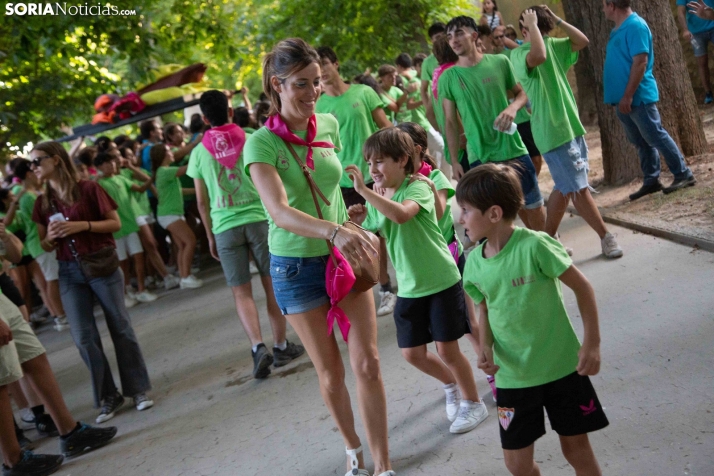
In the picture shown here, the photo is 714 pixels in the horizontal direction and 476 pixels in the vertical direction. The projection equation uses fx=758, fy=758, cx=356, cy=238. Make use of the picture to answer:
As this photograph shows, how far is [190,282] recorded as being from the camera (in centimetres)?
1119

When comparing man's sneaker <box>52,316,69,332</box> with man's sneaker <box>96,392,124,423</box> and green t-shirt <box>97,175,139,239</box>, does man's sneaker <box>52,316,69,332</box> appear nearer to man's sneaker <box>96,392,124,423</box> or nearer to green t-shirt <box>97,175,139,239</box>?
green t-shirt <box>97,175,139,239</box>

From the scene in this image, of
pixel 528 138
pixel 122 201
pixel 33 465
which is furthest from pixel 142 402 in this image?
pixel 122 201

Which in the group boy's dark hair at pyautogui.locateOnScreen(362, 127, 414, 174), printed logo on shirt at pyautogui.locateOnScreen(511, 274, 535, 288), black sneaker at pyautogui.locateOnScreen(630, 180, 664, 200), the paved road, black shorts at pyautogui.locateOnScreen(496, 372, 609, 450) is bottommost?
the paved road

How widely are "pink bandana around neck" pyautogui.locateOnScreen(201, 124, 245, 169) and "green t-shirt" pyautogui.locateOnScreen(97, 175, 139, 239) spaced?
4.52 meters

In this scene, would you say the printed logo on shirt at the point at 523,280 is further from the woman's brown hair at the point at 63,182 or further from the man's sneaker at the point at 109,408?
the man's sneaker at the point at 109,408

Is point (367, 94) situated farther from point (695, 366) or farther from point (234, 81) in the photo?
point (234, 81)

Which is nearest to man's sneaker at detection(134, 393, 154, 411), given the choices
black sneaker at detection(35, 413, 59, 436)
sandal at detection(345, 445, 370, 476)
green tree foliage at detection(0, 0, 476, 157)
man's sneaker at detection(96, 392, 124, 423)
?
man's sneaker at detection(96, 392, 124, 423)

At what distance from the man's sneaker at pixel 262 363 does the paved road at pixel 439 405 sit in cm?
12

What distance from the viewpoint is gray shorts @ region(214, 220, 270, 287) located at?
6.43 m

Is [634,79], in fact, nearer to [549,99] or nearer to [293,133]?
[549,99]

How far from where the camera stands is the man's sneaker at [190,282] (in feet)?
36.6

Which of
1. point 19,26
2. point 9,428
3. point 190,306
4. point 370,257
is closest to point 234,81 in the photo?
point 19,26

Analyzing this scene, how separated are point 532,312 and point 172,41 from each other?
14086 millimetres

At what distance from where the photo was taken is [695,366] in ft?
13.5
